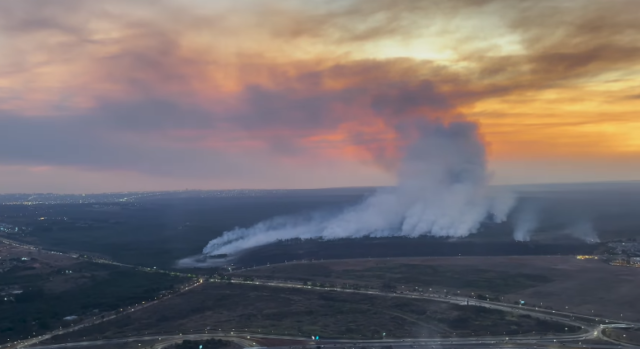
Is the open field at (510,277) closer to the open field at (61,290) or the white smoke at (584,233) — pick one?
the open field at (61,290)

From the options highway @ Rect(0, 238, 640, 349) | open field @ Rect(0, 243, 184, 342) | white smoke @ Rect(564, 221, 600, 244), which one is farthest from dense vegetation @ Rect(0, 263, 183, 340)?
white smoke @ Rect(564, 221, 600, 244)

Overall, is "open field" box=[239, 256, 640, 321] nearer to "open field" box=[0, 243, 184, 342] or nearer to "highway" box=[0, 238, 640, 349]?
"highway" box=[0, 238, 640, 349]

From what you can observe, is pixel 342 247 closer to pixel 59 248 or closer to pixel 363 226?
pixel 363 226

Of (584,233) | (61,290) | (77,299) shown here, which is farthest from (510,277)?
(61,290)

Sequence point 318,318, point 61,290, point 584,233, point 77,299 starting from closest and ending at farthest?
point 318,318
point 77,299
point 61,290
point 584,233

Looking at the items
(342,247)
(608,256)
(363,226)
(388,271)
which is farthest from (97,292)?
(608,256)

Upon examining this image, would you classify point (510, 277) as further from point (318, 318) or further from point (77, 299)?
point (77, 299)

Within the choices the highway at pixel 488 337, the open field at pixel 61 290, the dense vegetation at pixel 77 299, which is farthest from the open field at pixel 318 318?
the open field at pixel 61 290

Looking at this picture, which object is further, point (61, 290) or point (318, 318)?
point (61, 290)
